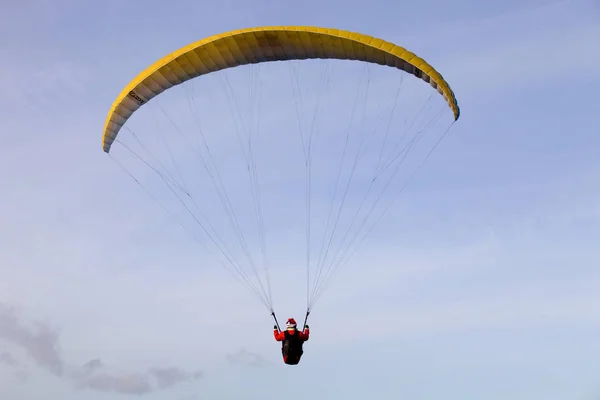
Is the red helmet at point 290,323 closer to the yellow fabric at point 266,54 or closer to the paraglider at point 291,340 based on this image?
the paraglider at point 291,340

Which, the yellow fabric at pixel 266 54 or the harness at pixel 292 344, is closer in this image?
the yellow fabric at pixel 266 54

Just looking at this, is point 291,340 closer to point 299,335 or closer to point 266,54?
point 299,335

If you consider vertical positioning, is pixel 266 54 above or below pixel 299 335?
above

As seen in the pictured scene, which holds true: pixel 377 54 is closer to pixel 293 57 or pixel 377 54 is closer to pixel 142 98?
pixel 293 57

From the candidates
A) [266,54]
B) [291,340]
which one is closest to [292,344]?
[291,340]

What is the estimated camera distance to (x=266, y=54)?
3684 centimetres

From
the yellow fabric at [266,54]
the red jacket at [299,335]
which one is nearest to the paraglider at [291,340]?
the red jacket at [299,335]

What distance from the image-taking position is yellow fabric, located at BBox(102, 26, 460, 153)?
1384 inches

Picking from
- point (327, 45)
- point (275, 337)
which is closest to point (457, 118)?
point (327, 45)

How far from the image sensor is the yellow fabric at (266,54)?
35.2 m

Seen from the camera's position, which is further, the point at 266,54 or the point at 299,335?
the point at 266,54

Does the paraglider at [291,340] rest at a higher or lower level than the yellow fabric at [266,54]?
lower

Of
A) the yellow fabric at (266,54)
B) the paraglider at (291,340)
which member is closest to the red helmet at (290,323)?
the paraglider at (291,340)

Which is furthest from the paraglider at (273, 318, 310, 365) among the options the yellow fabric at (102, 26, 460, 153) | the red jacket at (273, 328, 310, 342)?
the yellow fabric at (102, 26, 460, 153)
